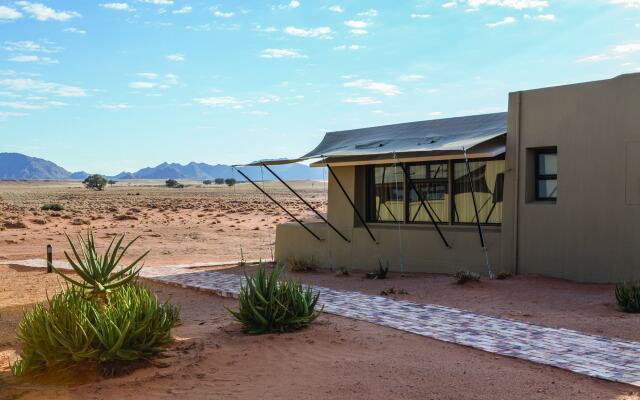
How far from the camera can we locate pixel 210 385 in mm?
6113

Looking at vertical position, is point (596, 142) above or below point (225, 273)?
above

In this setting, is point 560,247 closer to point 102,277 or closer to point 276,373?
point 276,373

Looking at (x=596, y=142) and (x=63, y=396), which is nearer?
(x=63, y=396)

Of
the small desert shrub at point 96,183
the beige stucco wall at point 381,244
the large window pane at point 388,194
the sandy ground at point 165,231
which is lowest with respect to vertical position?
the sandy ground at point 165,231

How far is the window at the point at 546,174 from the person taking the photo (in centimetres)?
1264

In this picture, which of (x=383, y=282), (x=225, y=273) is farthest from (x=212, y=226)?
(x=383, y=282)

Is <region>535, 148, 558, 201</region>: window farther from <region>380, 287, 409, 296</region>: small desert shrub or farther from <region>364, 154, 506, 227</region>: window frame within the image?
<region>380, 287, 409, 296</region>: small desert shrub

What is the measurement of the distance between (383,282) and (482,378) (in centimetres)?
698

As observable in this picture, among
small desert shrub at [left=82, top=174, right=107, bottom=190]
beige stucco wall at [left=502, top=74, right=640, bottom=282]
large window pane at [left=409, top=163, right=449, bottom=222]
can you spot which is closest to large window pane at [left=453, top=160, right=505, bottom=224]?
large window pane at [left=409, top=163, right=449, bottom=222]

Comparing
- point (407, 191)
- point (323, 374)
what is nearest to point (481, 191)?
point (407, 191)

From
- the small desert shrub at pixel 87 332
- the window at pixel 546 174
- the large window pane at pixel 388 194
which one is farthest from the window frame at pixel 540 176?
the small desert shrub at pixel 87 332

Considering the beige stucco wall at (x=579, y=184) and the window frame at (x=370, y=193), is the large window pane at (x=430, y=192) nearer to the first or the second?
A: the window frame at (x=370, y=193)

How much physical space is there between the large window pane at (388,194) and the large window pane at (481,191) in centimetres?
150

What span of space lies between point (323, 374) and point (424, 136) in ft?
30.5
